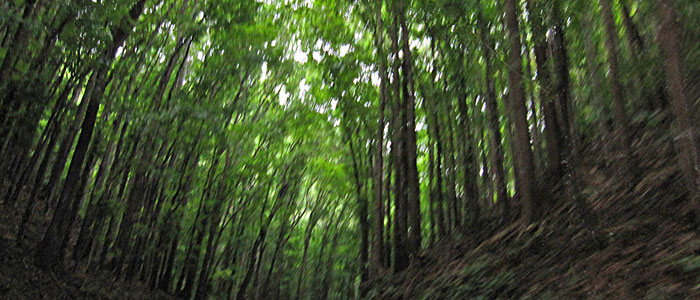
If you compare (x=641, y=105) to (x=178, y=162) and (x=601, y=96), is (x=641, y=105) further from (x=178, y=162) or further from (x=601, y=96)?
(x=178, y=162)

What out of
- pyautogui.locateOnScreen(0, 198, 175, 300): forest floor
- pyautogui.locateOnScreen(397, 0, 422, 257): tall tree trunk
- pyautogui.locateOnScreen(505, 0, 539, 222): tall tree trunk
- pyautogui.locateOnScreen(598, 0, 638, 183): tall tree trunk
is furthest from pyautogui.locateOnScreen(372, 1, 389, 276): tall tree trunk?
pyautogui.locateOnScreen(0, 198, 175, 300): forest floor

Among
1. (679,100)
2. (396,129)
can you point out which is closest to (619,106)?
(679,100)

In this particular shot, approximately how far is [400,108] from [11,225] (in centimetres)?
668

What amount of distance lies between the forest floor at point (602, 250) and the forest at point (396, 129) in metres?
0.02

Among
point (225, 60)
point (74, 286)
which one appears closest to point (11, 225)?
point (74, 286)

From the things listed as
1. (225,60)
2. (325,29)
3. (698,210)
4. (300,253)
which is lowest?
(698,210)

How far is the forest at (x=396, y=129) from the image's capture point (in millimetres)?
3959

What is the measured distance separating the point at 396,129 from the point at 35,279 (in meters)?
5.61

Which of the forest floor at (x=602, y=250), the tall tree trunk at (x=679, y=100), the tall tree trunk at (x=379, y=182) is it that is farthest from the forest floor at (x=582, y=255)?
the tall tree trunk at (x=379, y=182)

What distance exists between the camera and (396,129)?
8.62 m

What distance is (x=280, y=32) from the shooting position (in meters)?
10.8

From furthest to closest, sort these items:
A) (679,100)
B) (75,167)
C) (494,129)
Result: (494,129) < (75,167) < (679,100)

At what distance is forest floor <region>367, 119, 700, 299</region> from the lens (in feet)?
9.86

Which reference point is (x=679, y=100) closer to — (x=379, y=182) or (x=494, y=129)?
(x=494, y=129)
